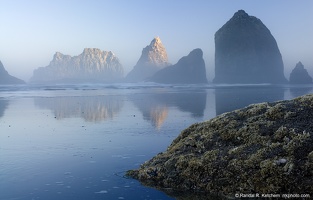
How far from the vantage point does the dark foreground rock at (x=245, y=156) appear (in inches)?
485

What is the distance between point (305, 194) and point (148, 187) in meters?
6.46

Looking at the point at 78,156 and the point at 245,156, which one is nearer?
the point at 245,156

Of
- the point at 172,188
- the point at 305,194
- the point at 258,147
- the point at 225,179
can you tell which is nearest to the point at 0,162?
the point at 172,188

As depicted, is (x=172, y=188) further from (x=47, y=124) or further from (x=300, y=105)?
(x=47, y=124)

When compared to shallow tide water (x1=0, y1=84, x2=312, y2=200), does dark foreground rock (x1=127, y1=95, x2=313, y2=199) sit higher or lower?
higher

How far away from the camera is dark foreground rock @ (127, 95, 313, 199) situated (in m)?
12.3

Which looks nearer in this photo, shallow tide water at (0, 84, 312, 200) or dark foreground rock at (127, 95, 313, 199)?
dark foreground rock at (127, 95, 313, 199)

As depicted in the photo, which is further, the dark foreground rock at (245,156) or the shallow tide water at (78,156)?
the shallow tide water at (78,156)

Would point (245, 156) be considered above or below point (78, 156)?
above

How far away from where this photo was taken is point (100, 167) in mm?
16875

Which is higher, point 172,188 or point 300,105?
point 300,105

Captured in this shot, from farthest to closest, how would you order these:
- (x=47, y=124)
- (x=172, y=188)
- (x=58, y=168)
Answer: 1. (x=47, y=124)
2. (x=58, y=168)
3. (x=172, y=188)

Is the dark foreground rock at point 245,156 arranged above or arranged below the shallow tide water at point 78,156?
above

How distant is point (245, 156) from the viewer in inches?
543
